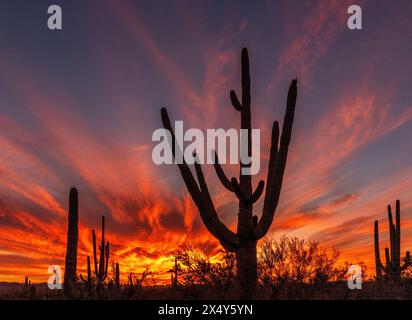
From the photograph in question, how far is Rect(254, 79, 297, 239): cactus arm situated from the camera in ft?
43.2

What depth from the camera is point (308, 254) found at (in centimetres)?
1778

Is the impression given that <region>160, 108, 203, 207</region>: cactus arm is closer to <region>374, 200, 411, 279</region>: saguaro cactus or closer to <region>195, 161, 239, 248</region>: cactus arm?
<region>195, 161, 239, 248</region>: cactus arm

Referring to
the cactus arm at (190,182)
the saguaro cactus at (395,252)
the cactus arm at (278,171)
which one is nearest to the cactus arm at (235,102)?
the cactus arm at (278,171)

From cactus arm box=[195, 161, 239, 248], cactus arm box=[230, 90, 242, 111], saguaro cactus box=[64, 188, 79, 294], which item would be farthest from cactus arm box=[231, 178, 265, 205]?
saguaro cactus box=[64, 188, 79, 294]

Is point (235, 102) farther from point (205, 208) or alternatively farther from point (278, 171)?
point (205, 208)

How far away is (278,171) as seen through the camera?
13.2 m

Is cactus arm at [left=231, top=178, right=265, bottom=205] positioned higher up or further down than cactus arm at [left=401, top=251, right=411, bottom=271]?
higher up

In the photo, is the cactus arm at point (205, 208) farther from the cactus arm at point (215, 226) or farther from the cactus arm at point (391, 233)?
the cactus arm at point (391, 233)

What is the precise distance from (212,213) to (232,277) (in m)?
2.43

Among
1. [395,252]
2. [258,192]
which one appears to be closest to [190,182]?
[258,192]
